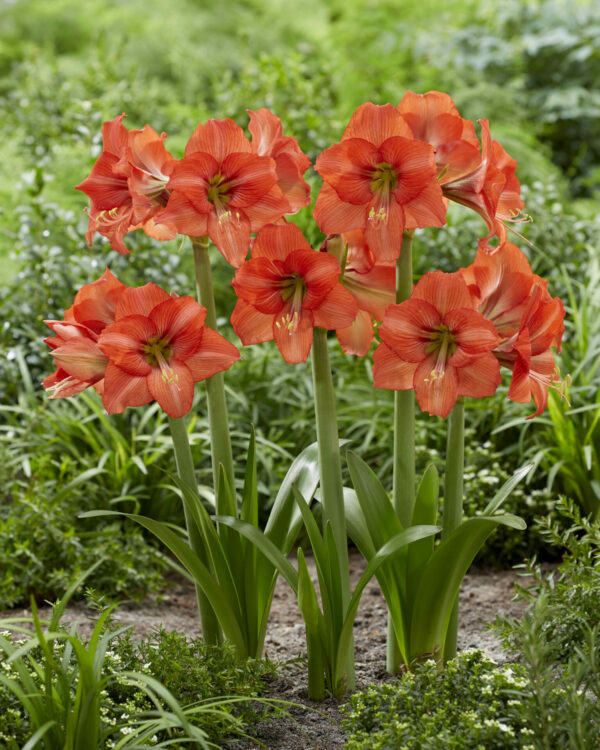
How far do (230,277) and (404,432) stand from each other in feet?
8.21

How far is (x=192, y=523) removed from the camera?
1.73 meters

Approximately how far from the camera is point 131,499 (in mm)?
2736

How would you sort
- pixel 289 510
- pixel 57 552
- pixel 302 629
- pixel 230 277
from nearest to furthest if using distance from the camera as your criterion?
pixel 289 510, pixel 302 629, pixel 57 552, pixel 230 277

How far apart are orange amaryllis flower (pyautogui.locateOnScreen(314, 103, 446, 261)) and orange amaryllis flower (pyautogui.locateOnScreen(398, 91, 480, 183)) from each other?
0.22ft

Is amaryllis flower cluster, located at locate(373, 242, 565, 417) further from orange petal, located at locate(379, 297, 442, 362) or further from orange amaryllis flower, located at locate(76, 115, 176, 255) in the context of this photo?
orange amaryllis flower, located at locate(76, 115, 176, 255)

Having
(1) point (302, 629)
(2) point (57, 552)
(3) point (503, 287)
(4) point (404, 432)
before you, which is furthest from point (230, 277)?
(3) point (503, 287)

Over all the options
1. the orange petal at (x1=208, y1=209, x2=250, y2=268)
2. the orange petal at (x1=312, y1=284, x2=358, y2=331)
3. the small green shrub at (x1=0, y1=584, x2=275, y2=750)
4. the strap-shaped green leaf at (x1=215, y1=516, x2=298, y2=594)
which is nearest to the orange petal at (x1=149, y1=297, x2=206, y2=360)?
the orange petal at (x1=208, y1=209, x2=250, y2=268)

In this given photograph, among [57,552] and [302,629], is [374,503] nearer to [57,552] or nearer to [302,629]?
[302,629]

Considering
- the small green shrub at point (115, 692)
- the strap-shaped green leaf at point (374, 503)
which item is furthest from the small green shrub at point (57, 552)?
the strap-shaped green leaf at point (374, 503)

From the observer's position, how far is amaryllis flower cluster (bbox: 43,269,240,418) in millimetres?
1484

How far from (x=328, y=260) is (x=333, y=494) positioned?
0.50 m

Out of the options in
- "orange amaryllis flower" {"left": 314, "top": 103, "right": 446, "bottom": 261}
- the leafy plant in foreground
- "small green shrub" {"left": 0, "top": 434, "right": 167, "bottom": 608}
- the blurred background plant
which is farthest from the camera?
the blurred background plant

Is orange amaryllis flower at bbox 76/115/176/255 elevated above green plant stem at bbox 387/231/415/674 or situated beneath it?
elevated above

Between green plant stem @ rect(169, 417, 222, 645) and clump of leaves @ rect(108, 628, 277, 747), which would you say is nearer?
clump of leaves @ rect(108, 628, 277, 747)
